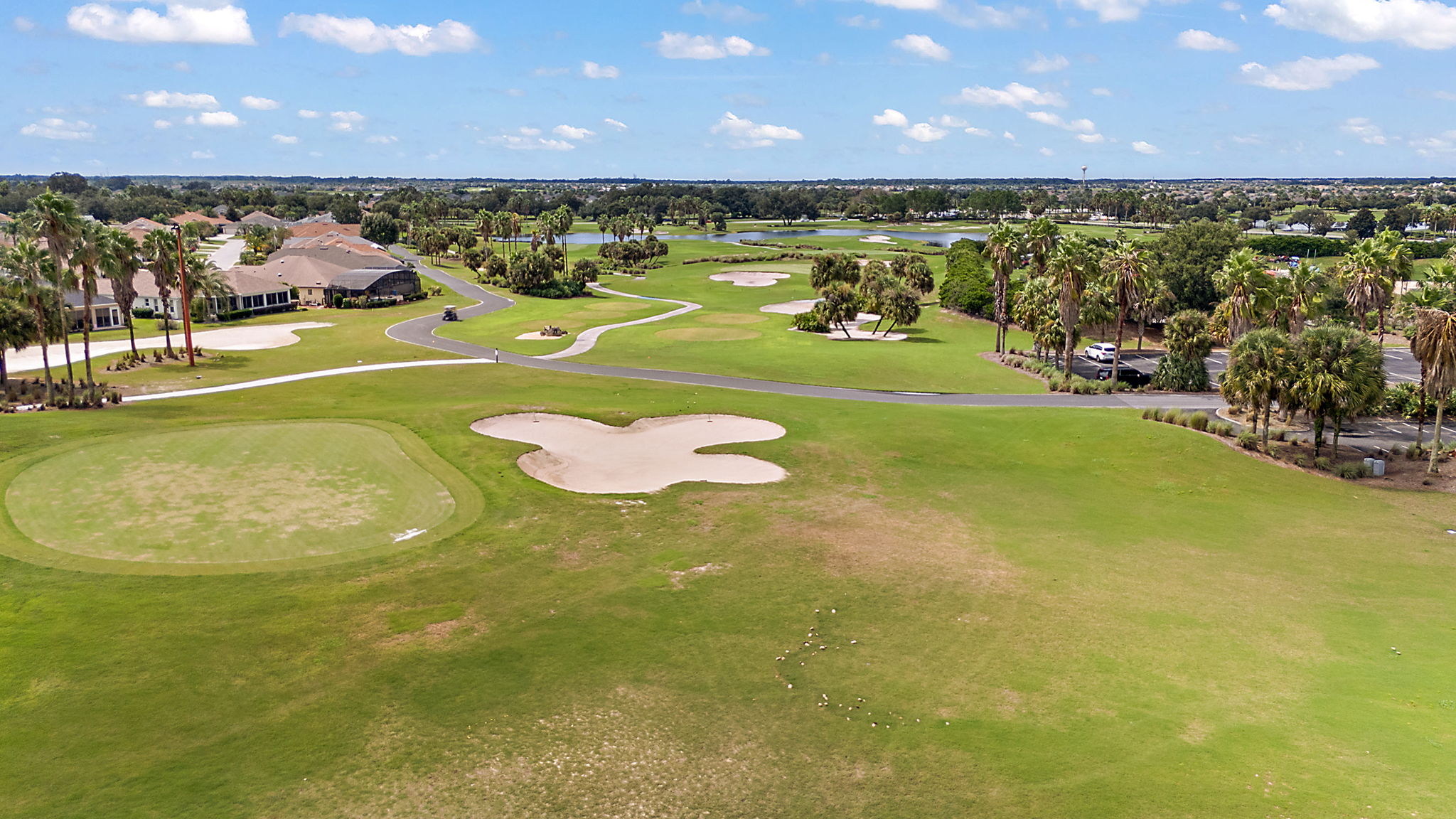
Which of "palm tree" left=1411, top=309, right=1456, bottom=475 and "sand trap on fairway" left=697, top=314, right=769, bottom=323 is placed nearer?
"palm tree" left=1411, top=309, right=1456, bottom=475

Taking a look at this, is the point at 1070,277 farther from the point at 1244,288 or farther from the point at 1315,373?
the point at 1315,373

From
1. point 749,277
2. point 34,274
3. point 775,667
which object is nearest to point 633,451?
point 775,667

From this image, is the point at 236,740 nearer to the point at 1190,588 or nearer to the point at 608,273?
the point at 1190,588

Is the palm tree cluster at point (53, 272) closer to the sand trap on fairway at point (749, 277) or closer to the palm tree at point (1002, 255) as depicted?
→ the palm tree at point (1002, 255)

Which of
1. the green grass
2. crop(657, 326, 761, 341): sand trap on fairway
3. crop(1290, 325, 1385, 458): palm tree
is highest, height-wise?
crop(1290, 325, 1385, 458): palm tree

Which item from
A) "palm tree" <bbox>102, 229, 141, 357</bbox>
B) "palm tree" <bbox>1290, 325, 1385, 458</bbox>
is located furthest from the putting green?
"palm tree" <bbox>1290, 325, 1385, 458</bbox>

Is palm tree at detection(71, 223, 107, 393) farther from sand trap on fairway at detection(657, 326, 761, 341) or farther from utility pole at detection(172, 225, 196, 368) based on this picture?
sand trap on fairway at detection(657, 326, 761, 341)

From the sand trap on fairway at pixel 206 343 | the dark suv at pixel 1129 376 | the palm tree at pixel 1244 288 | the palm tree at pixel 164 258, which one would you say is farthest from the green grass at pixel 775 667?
the sand trap on fairway at pixel 206 343

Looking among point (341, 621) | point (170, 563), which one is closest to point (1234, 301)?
point (341, 621)
